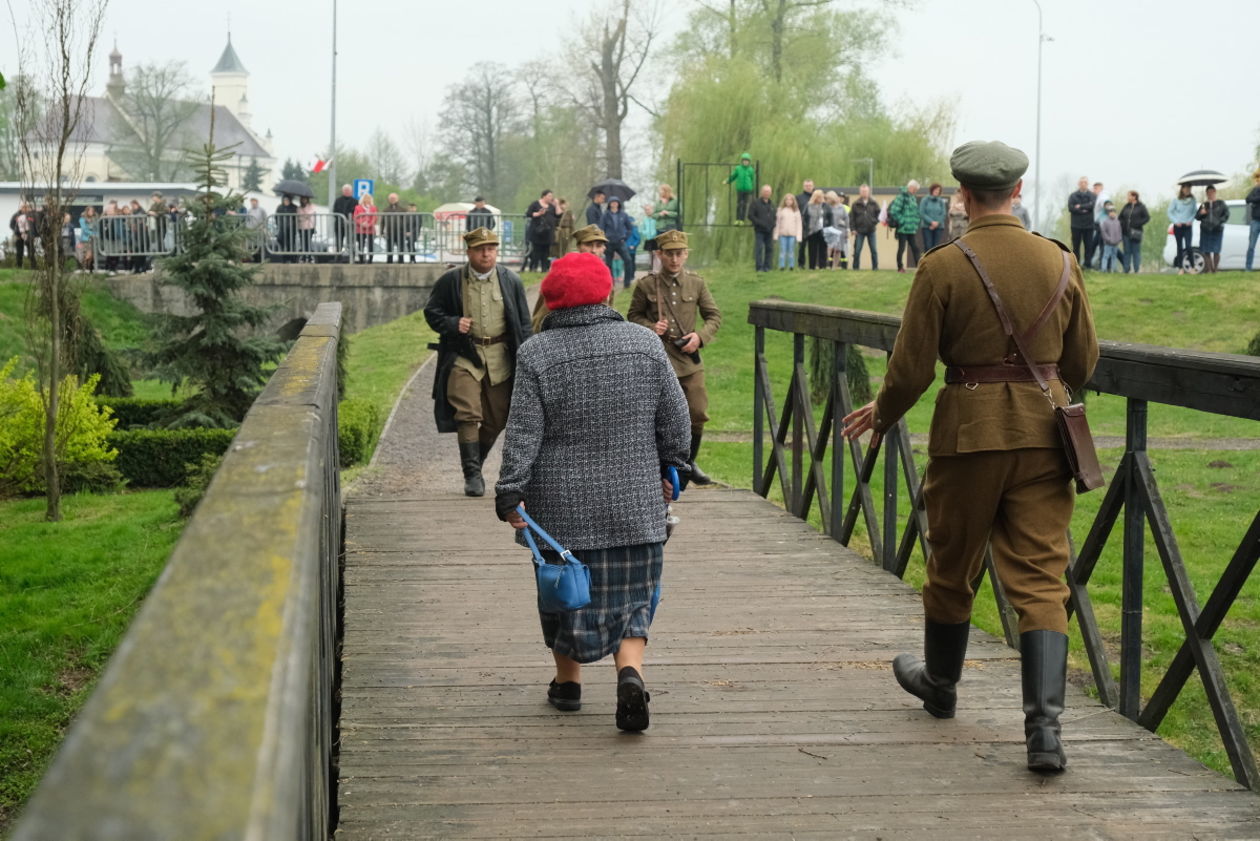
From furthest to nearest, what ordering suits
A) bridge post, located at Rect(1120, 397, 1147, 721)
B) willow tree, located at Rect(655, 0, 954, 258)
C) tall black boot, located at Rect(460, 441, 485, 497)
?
willow tree, located at Rect(655, 0, 954, 258)
tall black boot, located at Rect(460, 441, 485, 497)
bridge post, located at Rect(1120, 397, 1147, 721)

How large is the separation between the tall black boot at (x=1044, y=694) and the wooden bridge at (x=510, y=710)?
70mm

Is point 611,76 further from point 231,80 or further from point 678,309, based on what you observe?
point 231,80

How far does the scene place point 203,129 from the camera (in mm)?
118375

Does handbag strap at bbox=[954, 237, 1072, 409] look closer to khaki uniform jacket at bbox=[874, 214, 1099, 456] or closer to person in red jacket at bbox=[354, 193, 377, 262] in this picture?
khaki uniform jacket at bbox=[874, 214, 1099, 456]

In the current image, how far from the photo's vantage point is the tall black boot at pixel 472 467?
9516 millimetres

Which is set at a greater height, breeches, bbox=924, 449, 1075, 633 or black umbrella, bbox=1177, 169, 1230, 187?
black umbrella, bbox=1177, 169, 1230, 187

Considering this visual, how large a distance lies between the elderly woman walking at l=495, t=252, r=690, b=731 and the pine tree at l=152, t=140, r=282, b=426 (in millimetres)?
12133

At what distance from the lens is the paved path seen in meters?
3.87

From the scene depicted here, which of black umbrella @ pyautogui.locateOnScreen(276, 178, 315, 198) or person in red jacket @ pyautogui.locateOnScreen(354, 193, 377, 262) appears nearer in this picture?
black umbrella @ pyautogui.locateOnScreen(276, 178, 315, 198)

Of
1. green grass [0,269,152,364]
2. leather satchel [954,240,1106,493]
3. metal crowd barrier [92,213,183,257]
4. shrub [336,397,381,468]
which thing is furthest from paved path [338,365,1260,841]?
metal crowd barrier [92,213,183,257]

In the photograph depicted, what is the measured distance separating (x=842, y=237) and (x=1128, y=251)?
5.84 metres

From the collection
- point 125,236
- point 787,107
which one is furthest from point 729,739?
point 787,107

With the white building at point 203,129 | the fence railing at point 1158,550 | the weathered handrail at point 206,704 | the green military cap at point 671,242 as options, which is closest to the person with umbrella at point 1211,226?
the green military cap at point 671,242

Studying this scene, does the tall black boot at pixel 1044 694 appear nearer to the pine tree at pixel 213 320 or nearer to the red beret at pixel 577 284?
the red beret at pixel 577 284
